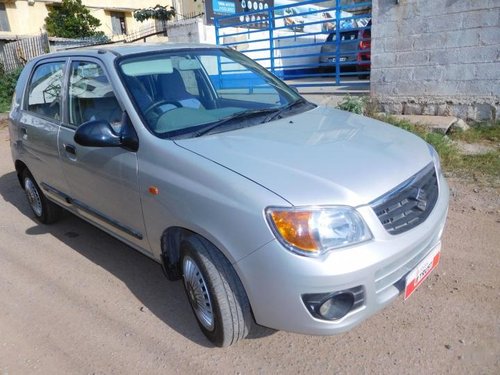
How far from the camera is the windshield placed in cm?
285

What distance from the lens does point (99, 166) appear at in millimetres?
3068

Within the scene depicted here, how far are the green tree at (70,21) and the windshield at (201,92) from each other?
2788 centimetres

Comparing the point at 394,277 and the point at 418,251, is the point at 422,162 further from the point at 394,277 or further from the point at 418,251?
the point at 394,277

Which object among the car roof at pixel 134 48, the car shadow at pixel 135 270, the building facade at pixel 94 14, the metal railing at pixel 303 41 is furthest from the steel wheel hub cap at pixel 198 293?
the building facade at pixel 94 14

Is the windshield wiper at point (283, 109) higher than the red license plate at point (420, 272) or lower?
higher

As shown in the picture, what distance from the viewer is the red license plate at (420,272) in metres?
2.31

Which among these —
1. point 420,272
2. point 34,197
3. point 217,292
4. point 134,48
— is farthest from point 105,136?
point 34,197

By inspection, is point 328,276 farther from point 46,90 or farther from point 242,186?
point 46,90

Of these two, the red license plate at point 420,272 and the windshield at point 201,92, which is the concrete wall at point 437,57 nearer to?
the windshield at point 201,92

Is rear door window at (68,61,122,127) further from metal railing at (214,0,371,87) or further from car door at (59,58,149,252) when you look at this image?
metal railing at (214,0,371,87)

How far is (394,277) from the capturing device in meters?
2.22

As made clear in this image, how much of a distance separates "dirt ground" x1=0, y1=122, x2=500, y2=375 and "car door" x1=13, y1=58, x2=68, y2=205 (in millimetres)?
724

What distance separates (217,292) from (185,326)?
667 millimetres

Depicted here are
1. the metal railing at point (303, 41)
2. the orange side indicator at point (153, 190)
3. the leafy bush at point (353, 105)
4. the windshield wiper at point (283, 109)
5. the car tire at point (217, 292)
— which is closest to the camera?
the car tire at point (217, 292)
